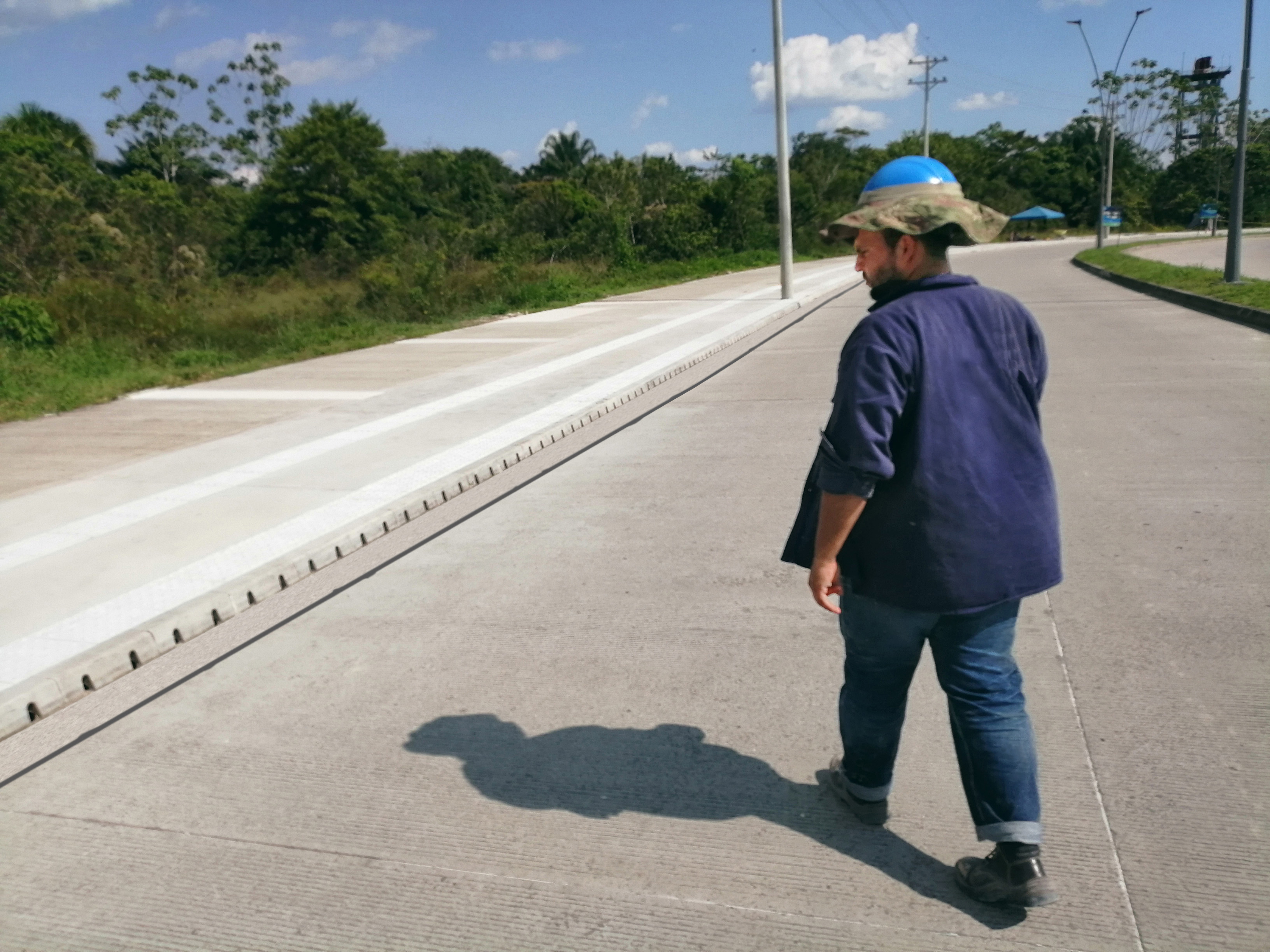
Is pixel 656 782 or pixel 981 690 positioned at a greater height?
pixel 981 690

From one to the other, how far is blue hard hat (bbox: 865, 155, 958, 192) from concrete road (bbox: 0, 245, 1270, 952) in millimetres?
1795

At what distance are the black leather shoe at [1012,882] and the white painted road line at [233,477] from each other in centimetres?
536

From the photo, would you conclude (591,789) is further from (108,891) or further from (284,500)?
(284,500)

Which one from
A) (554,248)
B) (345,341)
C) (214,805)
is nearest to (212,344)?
(345,341)

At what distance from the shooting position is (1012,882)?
2.72 metres

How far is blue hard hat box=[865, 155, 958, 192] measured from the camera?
8.78 ft

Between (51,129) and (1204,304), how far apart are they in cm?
4753

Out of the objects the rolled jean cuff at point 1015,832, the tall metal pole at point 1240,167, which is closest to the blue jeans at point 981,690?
the rolled jean cuff at point 1015,832

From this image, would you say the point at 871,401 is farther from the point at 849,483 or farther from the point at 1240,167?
the point at 1240,167

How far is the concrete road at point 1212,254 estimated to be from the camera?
2734 centimetres

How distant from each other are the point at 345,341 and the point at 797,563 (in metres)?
16.3

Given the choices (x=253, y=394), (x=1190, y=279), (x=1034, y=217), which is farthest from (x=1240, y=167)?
(x=1034, y=217)

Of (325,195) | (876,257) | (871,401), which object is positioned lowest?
(871,401)

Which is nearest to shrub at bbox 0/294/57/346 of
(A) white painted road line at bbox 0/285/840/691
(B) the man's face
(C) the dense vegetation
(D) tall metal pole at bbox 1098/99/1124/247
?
(C) the dense vegetation
